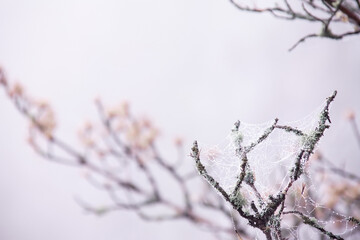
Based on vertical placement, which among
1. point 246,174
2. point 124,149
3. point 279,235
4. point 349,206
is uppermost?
point 124,149

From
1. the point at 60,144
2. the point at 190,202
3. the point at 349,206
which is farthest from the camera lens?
the point at 190,202

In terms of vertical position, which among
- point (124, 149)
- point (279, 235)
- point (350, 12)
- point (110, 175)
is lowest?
point (279, 235)

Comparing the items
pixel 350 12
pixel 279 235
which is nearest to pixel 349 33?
pixel 350 12

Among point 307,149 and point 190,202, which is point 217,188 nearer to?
point 307,149

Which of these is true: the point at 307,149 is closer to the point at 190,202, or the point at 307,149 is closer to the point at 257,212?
the point at 257,212

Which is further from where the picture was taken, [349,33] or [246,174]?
[349,33]

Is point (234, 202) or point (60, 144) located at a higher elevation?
point (60, 144)

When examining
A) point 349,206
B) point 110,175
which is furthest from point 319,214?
point 110,175

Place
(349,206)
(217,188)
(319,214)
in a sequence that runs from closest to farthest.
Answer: (217,188) < (349,206) < (319,214)

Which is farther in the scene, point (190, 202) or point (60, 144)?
point (190, 202)
